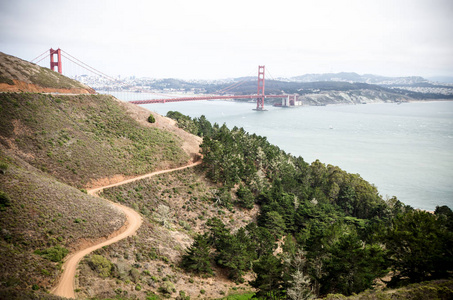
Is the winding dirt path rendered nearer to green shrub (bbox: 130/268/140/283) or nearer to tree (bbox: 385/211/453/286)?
green shrub (bbox: 130/268/140/283)

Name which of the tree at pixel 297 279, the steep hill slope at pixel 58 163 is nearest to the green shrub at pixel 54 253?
the steep hill slope at pixel 58 163

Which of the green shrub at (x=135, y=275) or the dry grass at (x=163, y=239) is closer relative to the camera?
the dry grass at (x=163, y=239)

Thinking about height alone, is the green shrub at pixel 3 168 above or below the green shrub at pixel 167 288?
above

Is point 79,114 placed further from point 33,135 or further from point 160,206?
point 160,206

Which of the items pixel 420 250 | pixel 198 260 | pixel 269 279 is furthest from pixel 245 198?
pixel 420 250

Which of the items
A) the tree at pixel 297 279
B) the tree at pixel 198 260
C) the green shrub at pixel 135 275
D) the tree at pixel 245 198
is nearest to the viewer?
the tree at pixel 297 279

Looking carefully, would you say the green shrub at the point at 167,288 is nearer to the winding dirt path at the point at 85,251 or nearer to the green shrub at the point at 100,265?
the green shrub at the point at 100,265

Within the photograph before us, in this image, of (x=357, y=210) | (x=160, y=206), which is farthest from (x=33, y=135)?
(x=357, y=210)

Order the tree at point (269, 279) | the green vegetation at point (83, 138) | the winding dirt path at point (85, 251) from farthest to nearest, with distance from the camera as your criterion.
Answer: the green vegetation at point (83, 138) < the tree at point (269, 279) < the winding dirt path at point (85, 251)
